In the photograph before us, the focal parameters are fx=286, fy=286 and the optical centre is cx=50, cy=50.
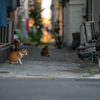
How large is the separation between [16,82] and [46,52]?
8510 millimetres

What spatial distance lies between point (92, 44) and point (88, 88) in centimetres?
803

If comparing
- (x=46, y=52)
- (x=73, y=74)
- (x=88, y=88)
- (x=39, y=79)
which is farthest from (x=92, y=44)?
(x=88, y=88)

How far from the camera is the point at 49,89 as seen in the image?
652 centimetres

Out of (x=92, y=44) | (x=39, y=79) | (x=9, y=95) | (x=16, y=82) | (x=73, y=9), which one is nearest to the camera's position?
(x=9, y=95)

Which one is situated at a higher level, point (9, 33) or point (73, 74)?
point (9, 33)

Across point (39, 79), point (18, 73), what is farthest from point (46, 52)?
point (39, 79)

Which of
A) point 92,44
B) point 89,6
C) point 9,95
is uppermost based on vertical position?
point 89,6

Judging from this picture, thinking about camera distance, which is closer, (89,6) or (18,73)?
(18,73)

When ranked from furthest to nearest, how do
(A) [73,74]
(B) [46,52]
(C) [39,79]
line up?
(B) [46,52] < (A) [73,74] < (C) [39,79]

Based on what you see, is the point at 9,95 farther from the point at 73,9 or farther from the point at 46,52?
the point at 73,9

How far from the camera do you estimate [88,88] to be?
6.65m

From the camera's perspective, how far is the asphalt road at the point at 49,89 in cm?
576

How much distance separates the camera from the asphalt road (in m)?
5.76

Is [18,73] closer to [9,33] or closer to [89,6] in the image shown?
[9,33]
